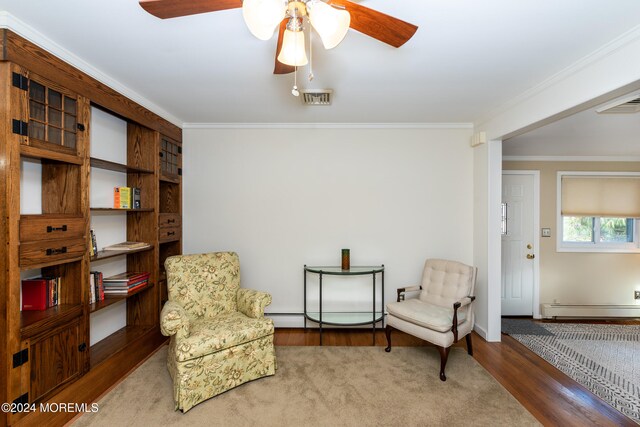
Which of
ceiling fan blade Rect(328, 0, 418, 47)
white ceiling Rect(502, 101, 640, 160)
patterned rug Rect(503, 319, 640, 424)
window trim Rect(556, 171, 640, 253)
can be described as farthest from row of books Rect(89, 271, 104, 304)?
window trim Rect(556, 171, 640, 253)

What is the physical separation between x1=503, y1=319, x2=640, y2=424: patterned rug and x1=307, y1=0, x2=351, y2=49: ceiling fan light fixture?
312cm

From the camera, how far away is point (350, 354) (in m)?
2.87

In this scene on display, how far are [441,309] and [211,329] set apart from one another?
2076mm

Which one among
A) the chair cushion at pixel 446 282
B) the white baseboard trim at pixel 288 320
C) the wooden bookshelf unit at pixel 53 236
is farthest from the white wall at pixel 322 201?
the wooden bookshelf unit at pixel 53 236

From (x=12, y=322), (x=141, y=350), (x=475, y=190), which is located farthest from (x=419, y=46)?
(x=141, y=350)

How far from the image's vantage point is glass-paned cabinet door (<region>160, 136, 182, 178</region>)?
10.2 ft

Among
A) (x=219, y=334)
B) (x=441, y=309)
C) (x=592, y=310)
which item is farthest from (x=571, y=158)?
(x=219, y=334)

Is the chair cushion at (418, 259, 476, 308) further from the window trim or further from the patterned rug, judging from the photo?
the window trim

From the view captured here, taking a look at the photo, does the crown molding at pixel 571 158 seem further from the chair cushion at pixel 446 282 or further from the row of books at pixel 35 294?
the row of books at pixel 35 294

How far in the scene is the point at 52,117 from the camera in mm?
1867

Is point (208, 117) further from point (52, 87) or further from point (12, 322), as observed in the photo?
point (12, 322)

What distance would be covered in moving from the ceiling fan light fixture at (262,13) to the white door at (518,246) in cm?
421

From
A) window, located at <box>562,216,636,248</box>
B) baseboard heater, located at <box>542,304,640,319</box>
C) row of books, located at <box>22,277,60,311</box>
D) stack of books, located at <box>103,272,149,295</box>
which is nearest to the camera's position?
row of books, located at <box>22,277,60,311</box>

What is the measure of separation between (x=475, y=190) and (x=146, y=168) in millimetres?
3634
